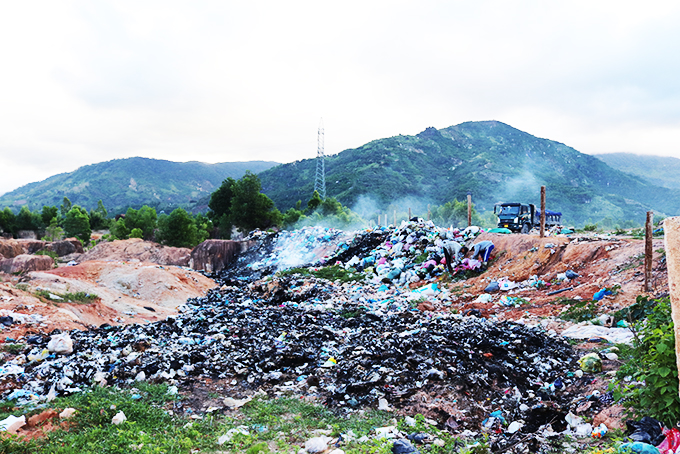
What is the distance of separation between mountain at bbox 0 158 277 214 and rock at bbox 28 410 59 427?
127969 millimetres

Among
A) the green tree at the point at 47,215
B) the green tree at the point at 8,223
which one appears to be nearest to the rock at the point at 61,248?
the green tree at the point at 8,223

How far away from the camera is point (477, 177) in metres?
85.1

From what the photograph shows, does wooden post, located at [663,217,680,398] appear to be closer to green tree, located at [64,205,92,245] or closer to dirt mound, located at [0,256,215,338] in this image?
dirt mound, located at [0,256,215,338]

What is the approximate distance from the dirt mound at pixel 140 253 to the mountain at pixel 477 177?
1600 inches

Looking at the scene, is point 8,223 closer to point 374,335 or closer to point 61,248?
point 61,248

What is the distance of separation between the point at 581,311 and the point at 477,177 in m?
83.4

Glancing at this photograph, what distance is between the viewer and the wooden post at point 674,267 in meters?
2.69

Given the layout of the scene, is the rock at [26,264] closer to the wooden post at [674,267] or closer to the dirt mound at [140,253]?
the dirt mound at [140,253]

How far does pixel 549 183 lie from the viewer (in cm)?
8481

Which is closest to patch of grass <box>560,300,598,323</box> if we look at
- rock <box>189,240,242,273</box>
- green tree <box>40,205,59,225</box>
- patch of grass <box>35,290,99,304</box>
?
patch of grass <box>35,290,99,304</box>

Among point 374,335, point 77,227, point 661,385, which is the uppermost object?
point 77,227

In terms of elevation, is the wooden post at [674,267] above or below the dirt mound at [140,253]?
above

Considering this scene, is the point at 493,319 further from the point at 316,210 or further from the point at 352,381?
the point at 316,210

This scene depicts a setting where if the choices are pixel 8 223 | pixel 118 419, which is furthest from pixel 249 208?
pixel 8 223
